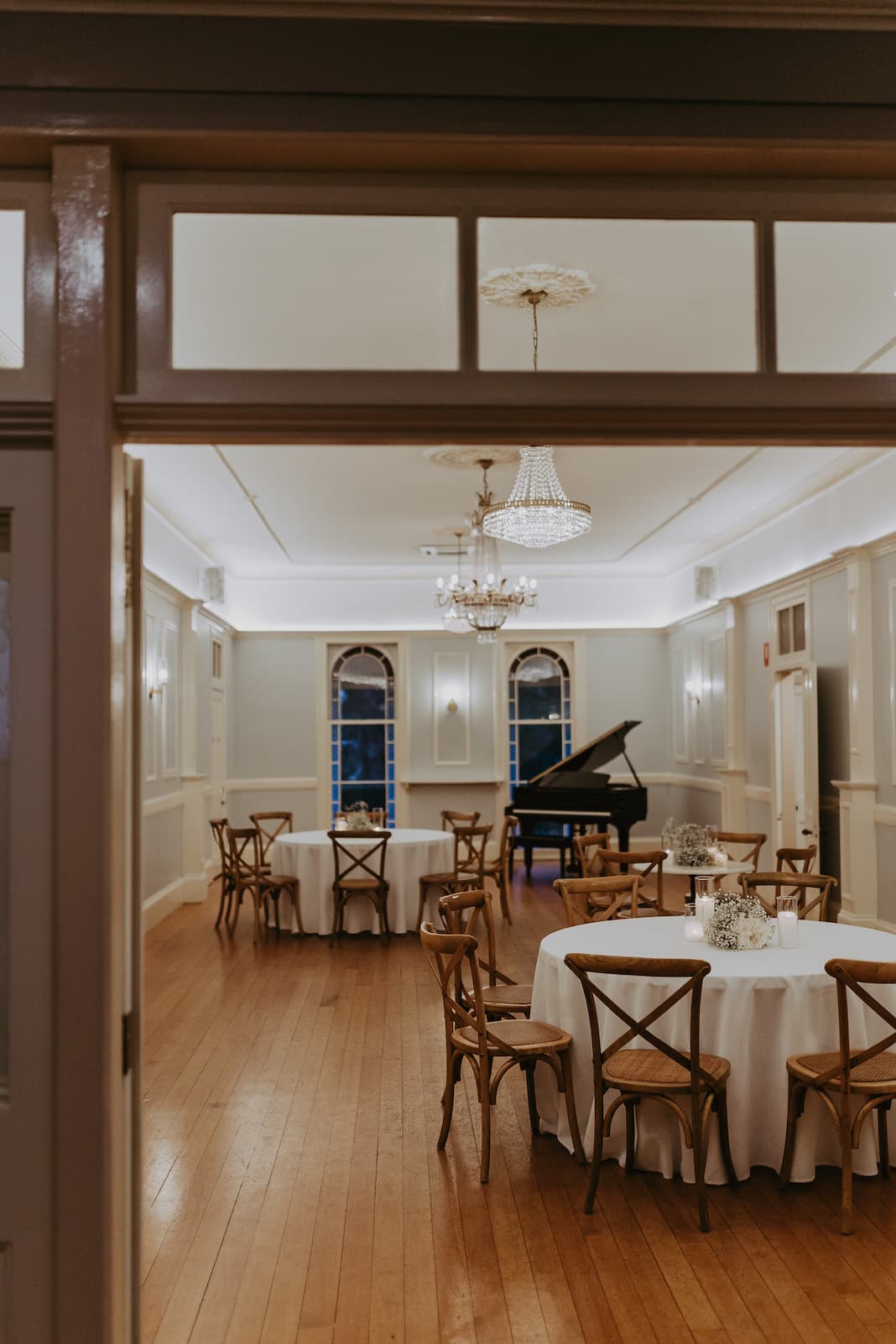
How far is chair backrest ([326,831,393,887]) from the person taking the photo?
29.0 ft

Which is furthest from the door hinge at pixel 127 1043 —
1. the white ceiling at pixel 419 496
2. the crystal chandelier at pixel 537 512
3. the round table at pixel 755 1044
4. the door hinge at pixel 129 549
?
the white ceiling at pixel 419 496

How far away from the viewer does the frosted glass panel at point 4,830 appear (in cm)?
221

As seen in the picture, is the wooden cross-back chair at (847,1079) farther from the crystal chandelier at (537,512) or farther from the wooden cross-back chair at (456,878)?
the wooden cross-back chair at (456,878)

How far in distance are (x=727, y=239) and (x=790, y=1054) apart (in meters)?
3.10

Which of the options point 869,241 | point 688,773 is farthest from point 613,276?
point 688,773

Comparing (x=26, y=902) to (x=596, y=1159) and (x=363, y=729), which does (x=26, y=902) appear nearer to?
(x=596, y=1159)

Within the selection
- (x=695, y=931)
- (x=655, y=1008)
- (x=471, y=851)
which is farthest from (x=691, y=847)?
(x=655, y=1008)

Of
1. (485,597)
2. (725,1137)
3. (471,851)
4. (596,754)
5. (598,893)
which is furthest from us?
(596,754)

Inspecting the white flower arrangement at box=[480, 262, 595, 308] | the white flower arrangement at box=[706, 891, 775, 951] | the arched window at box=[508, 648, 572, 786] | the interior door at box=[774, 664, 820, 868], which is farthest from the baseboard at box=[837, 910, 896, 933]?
the white flower arrangement at box=[480, 262, 595, 308]

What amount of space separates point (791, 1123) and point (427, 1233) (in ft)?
4.57

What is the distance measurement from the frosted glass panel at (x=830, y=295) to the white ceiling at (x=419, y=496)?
5.59m

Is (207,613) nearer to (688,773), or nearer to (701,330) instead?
(688,773)

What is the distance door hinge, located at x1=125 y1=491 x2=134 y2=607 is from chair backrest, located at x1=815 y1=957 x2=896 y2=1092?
109 inches

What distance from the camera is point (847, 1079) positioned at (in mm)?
3869
